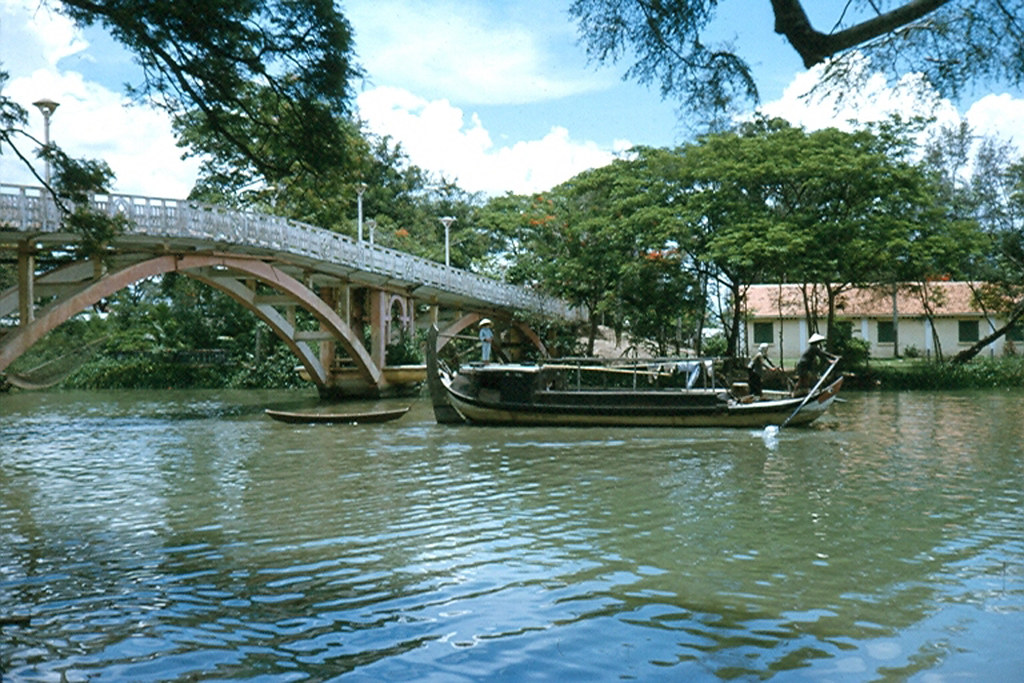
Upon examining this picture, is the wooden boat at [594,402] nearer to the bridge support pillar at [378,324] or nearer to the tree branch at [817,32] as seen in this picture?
the bridge support pillar at [378,324]

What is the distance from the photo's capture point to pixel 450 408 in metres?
20.7

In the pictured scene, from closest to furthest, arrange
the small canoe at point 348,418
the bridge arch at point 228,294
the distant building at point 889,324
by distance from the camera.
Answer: the bridge arch at point 228,294 < the small canoe at point 348,418 < the distant building at point 889,324

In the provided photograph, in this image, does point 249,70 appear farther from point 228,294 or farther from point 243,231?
point 228,294

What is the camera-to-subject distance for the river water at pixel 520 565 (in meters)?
5.58

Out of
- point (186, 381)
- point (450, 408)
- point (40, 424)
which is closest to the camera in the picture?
point (450, 408)

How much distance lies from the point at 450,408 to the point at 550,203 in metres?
17.6

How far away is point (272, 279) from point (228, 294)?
2.45 meters

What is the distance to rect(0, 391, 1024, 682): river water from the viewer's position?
18.3ft

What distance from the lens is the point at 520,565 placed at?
7.74 m

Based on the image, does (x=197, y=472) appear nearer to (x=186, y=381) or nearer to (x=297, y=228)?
A: (x=297, y=228)

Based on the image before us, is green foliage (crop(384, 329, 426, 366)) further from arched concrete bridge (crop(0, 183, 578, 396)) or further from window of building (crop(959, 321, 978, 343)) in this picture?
window of building (crop(959, 321, 978, 343))

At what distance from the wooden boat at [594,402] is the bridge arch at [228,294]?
6.64 metres

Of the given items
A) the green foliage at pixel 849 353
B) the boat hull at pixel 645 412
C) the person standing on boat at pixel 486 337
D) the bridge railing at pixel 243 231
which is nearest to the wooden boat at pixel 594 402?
the boat hull at pixel 645 412

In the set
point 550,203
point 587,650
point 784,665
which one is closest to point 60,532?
point 587,650
